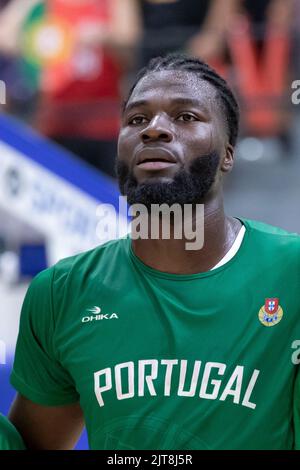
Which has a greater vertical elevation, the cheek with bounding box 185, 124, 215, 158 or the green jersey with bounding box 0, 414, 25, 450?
the cheek with bounding box 185, 124, 215, 158

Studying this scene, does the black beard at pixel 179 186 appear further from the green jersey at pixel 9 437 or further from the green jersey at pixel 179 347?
the green jersey at pixel 9 437

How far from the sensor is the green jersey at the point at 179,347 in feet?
7.38

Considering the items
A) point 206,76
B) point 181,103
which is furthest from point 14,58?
point 181,103

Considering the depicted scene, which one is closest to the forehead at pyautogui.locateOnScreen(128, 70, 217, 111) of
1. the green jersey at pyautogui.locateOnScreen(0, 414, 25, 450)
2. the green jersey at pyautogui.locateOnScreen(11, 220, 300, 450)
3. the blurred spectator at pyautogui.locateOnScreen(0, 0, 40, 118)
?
the green jersey at pyautogui.locateOnScreen(11, 220, 300, 450)

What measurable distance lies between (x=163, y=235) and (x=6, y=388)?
155cm

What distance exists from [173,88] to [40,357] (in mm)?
809

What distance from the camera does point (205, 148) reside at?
2346 millimetres

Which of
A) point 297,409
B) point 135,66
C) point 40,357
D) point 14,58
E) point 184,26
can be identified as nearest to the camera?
point 297,409

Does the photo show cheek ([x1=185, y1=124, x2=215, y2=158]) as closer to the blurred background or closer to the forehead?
the forehead

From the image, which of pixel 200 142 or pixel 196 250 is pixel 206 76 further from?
pixel 196 250

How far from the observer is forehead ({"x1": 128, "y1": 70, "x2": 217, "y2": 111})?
7.80 ft

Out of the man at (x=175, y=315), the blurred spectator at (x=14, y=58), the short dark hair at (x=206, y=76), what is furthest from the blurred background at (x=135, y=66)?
the man at (x=175, y=315)

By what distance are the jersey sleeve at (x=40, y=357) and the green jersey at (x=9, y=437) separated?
0.11 m

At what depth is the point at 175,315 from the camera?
233 cm
